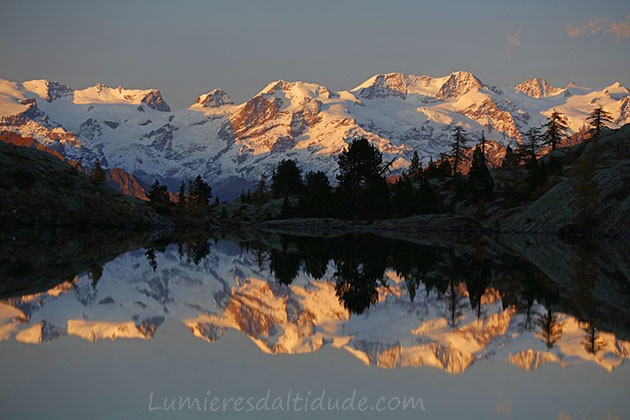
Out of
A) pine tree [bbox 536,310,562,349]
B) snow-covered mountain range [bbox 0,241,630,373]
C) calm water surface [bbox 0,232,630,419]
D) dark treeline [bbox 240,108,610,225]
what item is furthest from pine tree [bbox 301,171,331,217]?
pine tree [bbox 536,310,562,349]

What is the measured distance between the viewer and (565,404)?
12.7 meters

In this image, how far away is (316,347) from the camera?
17453mm

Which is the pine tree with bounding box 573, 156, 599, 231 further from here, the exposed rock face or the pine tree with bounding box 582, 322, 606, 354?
the pine tree with bounding box 582, 322, 606, 354

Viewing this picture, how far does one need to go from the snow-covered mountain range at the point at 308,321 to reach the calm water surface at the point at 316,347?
0.24 feet

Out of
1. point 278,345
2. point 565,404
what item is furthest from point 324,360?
point 565,404

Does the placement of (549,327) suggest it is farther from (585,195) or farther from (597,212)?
(597,212)

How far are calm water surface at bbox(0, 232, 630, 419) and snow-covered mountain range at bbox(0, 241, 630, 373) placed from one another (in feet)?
0.24

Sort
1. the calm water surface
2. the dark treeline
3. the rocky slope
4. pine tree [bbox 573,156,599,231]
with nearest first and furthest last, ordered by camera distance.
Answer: the calm water surface
pine tree [bbox 573,156,599,231]
the rocky slope
the dark treeline

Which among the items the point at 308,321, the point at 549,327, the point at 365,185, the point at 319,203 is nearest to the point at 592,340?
the point at 549,327

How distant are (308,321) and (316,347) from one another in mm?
3866

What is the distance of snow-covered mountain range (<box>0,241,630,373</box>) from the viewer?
55.4ft

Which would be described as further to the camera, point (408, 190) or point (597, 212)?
point (408, 190)

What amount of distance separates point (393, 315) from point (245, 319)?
4.56 m

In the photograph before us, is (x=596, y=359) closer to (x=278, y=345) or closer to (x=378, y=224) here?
(x=278, y=345)
